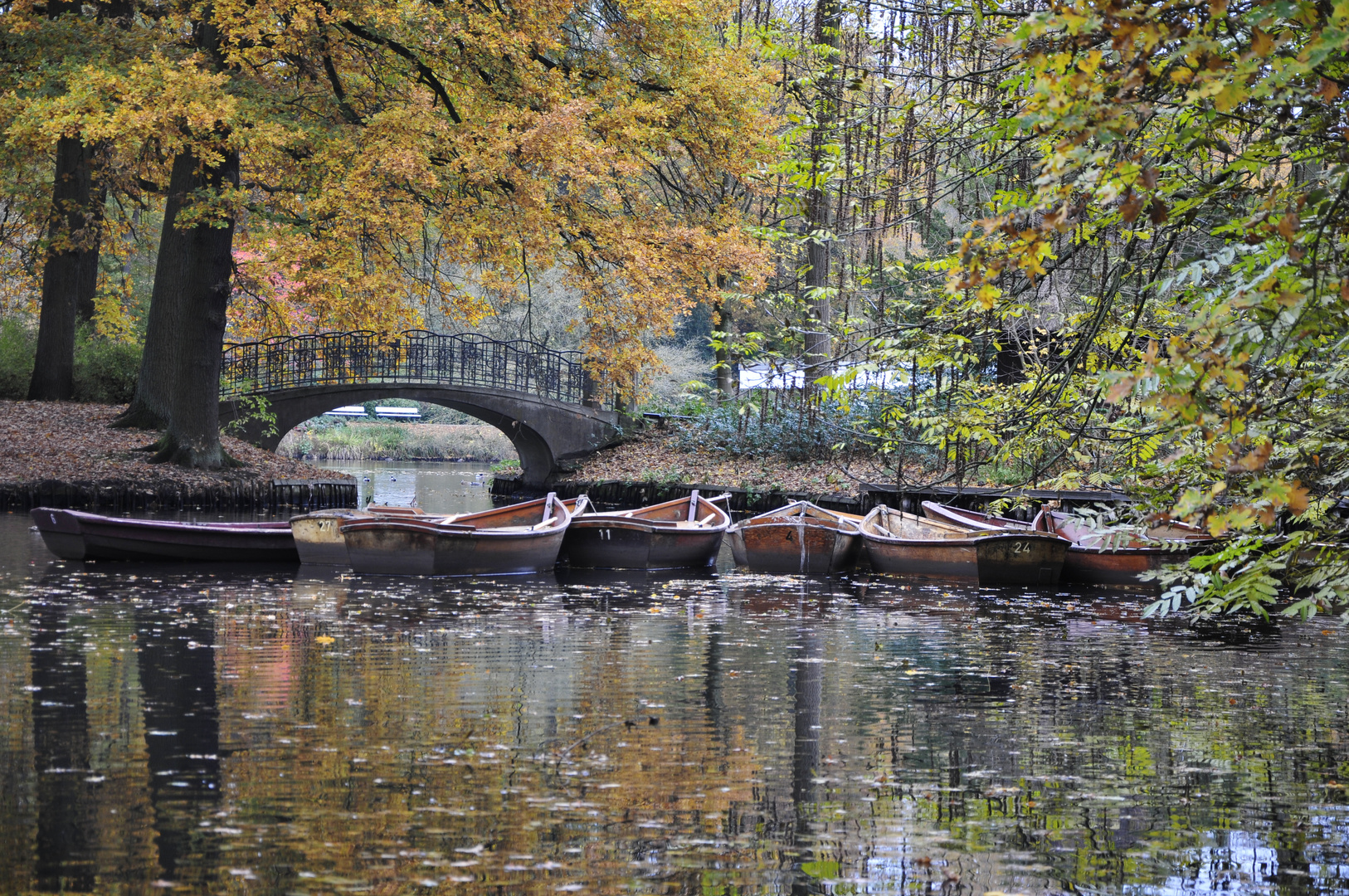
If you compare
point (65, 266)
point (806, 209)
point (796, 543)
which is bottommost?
point (796, 543)

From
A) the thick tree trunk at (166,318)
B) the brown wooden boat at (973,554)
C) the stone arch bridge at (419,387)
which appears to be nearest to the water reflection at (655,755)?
the brown wooden boat at (973,554)

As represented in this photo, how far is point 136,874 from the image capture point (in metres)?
3.78

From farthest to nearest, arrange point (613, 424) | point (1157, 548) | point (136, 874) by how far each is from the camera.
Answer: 1. point (613, 424)
2. point (1157, 548)
3. point (136, 874)

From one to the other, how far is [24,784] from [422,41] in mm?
12667

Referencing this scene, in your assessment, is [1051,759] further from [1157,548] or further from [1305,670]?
[1157,548]

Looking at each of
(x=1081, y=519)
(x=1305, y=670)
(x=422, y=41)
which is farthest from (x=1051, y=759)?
(x=422, y=41)

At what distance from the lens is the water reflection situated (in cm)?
400

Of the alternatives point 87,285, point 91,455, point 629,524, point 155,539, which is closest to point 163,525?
point 155,539

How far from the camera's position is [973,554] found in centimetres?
1355

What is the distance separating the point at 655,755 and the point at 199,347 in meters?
15.4

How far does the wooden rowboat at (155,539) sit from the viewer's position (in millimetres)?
12695

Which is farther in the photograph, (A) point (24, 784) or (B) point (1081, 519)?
(B) point (1081, 519)

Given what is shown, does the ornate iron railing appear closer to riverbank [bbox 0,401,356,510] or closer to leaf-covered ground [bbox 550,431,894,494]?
leaf-covered ground [bbox 550,431,894,494]

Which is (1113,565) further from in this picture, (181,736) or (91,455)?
(91,455)
